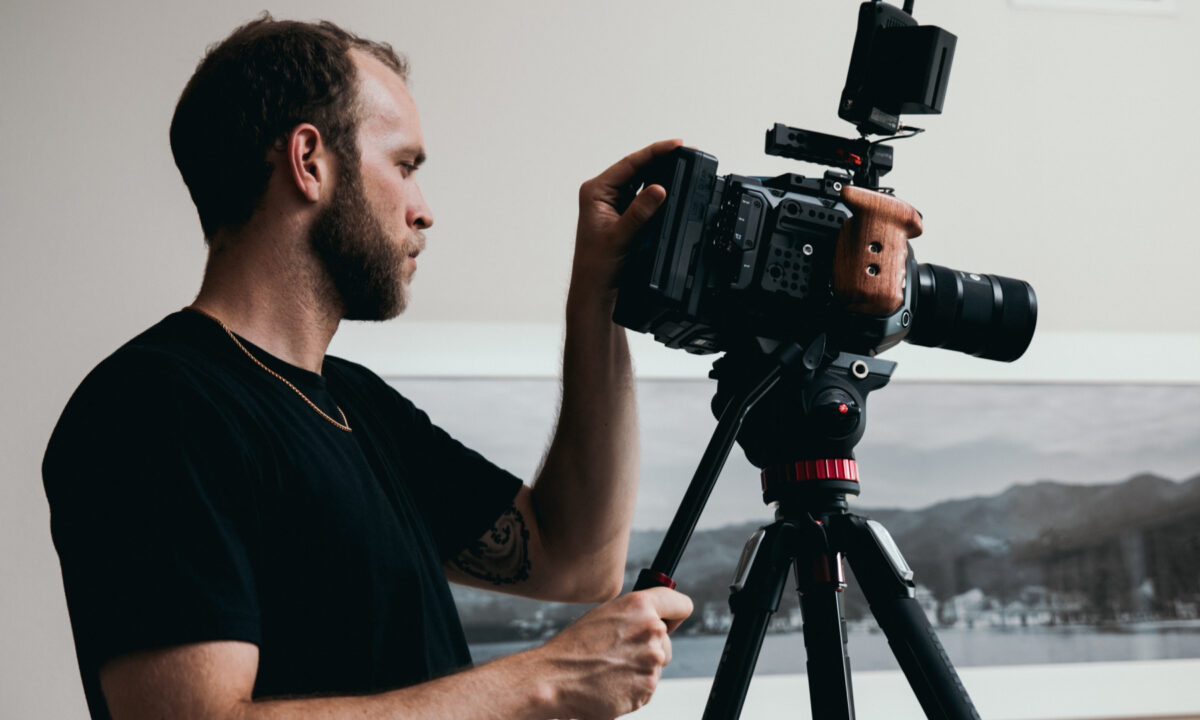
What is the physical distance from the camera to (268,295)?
1.00 meters

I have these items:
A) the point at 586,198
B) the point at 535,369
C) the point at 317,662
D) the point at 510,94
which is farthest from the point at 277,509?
the point at 510,94

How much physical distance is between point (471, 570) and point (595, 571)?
0.14m

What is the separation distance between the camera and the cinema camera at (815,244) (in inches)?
37.1

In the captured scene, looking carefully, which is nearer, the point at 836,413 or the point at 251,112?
the point at 836,413

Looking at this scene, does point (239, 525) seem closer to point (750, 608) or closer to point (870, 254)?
point (750, 608)

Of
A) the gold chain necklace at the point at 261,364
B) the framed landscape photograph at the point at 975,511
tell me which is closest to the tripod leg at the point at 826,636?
the gold chain necklace at the point at 261,364

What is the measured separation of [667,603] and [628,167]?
0.45m

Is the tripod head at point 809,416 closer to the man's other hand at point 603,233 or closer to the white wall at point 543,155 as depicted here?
the man's other hand at point 603,233

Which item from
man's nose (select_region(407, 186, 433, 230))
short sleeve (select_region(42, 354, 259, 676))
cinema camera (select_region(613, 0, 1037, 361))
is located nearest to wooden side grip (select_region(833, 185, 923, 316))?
cinema camera (select_region(613, 0, 1037, 361))

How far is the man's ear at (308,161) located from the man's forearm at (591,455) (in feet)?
0.90

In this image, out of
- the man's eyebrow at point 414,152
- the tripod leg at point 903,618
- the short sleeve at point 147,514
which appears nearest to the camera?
the short sleeve at point 147,514

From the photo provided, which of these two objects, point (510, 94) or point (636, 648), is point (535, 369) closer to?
point (510, 94)

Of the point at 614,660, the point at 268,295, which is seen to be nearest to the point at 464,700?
the point at 614,660

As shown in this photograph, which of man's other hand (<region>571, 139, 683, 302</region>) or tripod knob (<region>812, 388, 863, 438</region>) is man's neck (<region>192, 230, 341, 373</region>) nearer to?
man's other hand (<region>571, 139, 683, 302</region>)
